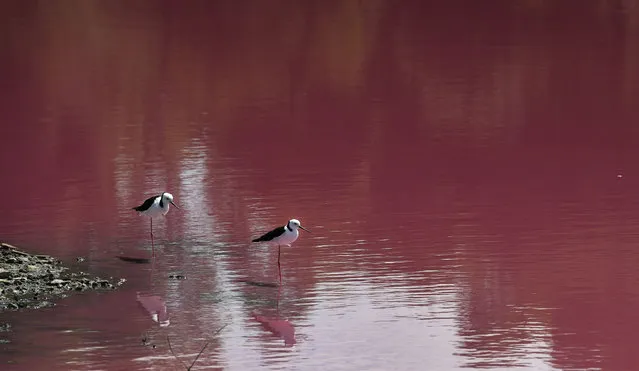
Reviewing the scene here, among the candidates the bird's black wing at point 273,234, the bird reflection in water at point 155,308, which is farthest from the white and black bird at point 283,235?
the bird reflection in water at point 155,308

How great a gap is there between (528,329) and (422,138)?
11.7m

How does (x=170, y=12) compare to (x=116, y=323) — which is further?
(x=170, y=12)

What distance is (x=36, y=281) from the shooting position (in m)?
14.9

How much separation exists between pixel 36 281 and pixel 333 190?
251 inches

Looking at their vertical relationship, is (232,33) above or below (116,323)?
above

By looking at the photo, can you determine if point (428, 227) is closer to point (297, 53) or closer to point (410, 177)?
point (410, 177)

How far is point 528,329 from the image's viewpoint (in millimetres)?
13477

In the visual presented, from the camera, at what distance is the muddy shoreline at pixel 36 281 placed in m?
14.3

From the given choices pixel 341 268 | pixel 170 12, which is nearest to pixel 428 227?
pixel 341 268

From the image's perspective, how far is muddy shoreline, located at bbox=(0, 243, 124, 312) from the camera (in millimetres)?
14266

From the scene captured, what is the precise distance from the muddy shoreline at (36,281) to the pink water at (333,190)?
29 cm

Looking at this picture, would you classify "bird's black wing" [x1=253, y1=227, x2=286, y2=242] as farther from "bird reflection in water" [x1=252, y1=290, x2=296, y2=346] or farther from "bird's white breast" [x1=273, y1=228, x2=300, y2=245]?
"bird reflection in water" [x1=252, y1=290, x2=296, y2=346]

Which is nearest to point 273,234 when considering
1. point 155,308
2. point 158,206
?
point 158,206

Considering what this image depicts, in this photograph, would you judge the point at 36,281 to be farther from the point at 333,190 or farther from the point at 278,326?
the point at 333,190
